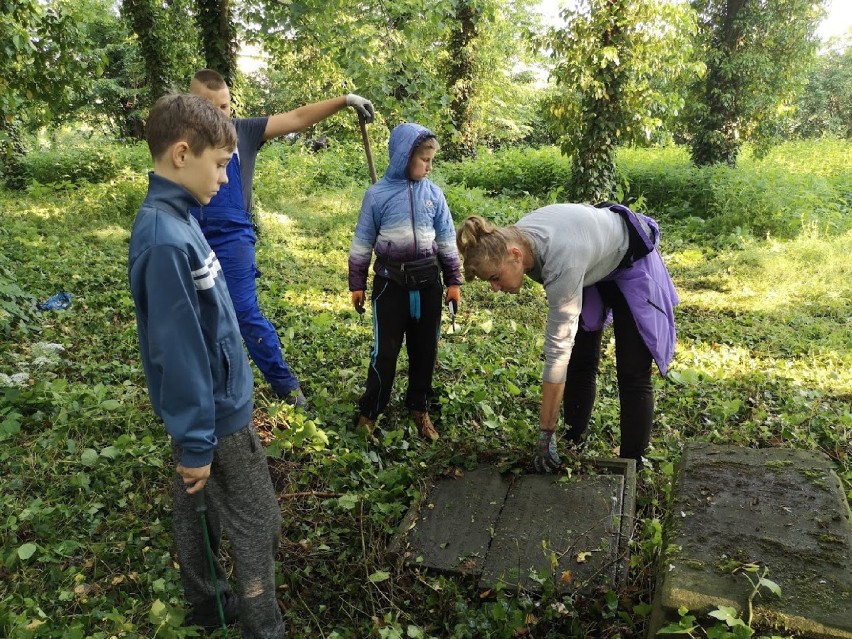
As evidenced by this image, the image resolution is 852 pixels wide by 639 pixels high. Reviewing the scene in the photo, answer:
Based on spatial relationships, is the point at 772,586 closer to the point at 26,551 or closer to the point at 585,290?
the point at 585,290

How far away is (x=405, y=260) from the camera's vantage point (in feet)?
11.5

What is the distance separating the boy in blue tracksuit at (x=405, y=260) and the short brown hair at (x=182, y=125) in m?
1.66

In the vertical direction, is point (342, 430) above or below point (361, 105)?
below

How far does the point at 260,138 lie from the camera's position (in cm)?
362

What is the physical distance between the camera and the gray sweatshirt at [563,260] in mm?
2666

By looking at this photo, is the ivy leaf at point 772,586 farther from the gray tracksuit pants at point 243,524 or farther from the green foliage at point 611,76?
the green foliage at point 611,76

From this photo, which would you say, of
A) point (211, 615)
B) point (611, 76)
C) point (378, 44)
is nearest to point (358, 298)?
point (211, 615)

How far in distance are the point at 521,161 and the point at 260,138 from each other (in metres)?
11.1

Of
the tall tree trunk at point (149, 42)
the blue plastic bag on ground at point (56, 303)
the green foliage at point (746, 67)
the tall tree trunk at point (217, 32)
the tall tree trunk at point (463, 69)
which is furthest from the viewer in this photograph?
the tall tree trunk at point (463, 69)

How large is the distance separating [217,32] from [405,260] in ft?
20.8

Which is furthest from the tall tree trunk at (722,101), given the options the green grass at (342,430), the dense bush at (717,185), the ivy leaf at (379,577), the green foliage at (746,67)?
the ivy leaf at (379,577)

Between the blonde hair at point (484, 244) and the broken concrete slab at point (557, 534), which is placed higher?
the blonde hair at point (484, 244)

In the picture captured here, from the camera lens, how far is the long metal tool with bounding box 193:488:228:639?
2043 millimetres

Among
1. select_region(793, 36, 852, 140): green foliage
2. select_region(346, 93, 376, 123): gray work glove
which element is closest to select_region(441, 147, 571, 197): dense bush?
select_region(346, 93, 376, 123): gray work glove
